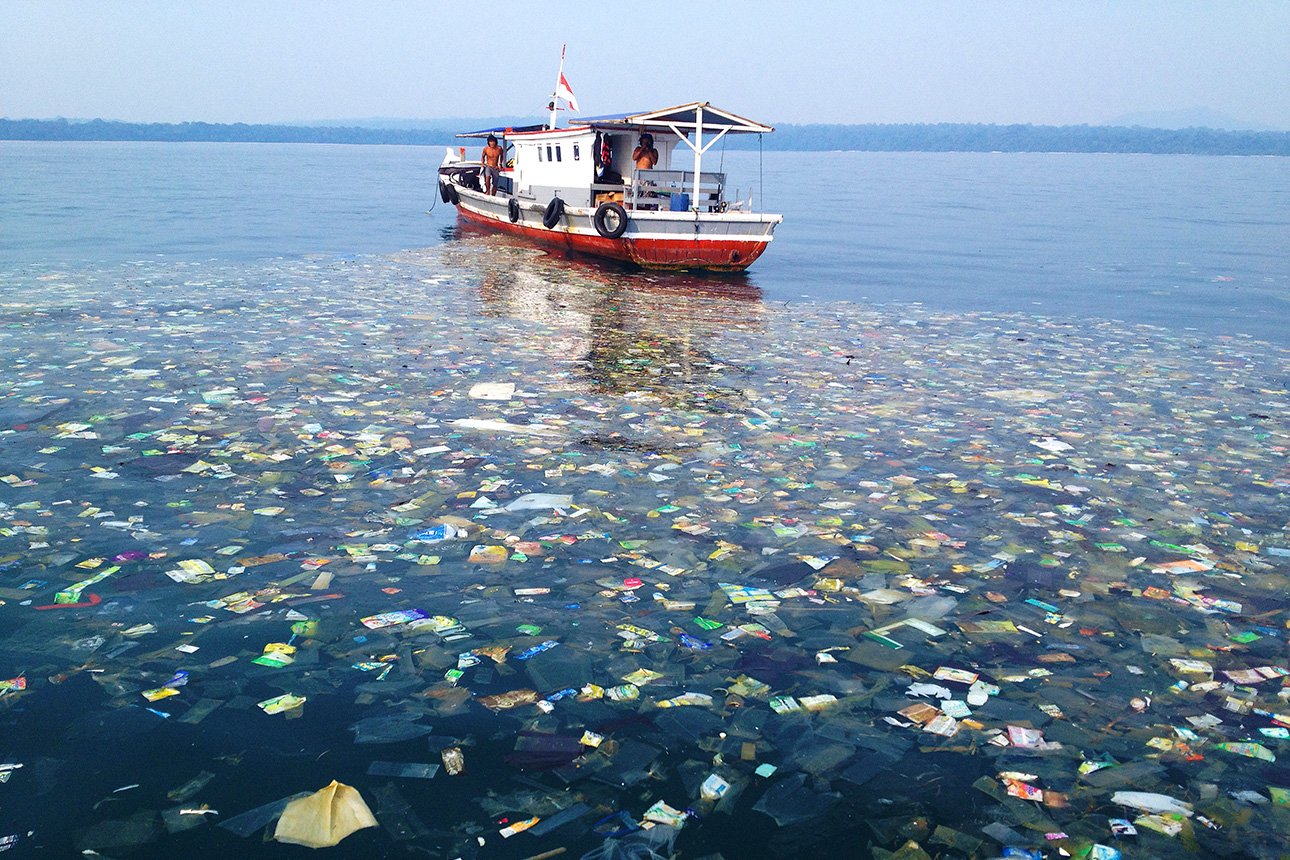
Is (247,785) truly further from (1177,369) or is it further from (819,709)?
(1177,369)

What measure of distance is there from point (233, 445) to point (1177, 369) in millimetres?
11578

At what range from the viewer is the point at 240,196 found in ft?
159

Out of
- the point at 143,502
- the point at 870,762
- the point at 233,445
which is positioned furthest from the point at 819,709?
the point at 233,445

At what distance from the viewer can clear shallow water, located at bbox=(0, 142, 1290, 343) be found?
21031mm

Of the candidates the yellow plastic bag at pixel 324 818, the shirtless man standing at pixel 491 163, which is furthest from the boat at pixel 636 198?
the yellow plastic bag at pixel 324 818

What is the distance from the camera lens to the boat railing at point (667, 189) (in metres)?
23.2

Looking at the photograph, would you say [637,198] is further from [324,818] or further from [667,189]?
[324,818]

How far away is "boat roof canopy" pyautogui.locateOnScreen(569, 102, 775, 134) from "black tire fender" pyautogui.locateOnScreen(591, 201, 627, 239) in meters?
1.90

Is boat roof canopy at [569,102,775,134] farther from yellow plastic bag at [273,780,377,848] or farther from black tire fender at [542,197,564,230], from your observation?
yellow plastic bag at [273,780,377,848]

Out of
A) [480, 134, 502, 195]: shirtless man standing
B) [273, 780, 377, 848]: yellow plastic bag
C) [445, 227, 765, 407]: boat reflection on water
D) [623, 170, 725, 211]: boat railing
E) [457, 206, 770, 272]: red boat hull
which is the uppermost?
[480, 134, 502, 195]: shirtless man standing

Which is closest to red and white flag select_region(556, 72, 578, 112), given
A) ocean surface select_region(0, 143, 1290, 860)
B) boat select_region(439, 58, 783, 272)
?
boat select_region(439, 58, 783, 272)

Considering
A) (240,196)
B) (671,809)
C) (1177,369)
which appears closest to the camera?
(671,809)

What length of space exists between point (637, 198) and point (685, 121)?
6.64ft

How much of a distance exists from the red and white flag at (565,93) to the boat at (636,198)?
0.06 m
